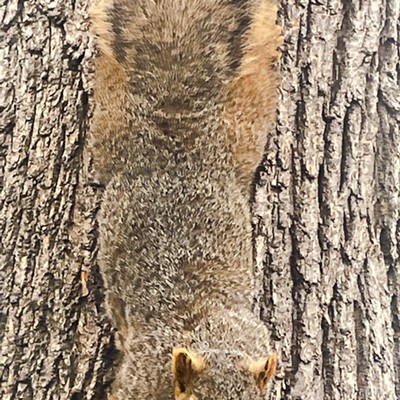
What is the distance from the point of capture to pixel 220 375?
2.42 m

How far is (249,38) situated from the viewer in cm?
271

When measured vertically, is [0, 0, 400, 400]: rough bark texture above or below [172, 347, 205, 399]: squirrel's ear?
above

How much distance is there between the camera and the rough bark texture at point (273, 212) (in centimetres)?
271

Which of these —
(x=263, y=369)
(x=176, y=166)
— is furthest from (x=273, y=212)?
(x=263, y=369)

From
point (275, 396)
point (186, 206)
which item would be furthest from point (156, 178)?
point (275, 396)

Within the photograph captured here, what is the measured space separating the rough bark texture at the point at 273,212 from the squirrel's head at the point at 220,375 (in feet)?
0.93

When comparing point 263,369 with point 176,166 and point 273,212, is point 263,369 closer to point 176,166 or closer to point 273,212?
point 273,212

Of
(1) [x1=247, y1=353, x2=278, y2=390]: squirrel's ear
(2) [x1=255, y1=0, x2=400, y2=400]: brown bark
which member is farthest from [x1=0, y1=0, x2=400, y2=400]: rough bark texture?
(1) [x1=247, y1=353, x2=278, y2=390]: squirrel's ear

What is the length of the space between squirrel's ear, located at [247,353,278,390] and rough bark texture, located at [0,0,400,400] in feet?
0.86

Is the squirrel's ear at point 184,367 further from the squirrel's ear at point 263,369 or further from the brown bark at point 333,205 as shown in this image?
the brown bark at point 333,205

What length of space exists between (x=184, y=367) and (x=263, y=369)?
0.21 metres

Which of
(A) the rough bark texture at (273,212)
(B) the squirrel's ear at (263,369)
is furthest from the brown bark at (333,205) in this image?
(B) the squirrel's ear at (263,369)

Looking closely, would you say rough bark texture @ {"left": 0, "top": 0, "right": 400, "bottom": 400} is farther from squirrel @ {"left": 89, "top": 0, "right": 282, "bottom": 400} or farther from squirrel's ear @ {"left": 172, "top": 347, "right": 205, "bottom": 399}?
squirrel's ear @ {"left": 172, "top": 347, "right": 205, "bottom": 399}

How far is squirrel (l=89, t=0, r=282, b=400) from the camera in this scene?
266cm
